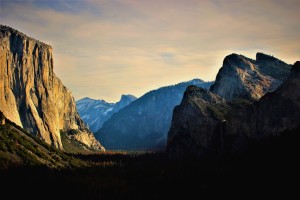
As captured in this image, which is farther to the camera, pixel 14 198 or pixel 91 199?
pixel 91 199

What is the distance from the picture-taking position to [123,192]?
195250 mm

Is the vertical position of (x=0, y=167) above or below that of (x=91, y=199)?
above

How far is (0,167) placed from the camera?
187625 mm

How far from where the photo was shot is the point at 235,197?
173375 mm

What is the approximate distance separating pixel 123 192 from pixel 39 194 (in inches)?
1422

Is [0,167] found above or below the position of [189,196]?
above

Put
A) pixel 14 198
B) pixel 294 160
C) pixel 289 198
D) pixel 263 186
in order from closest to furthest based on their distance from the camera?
pixel 289 198
pixel 14 198
pixel 263 186
pixel 294 160

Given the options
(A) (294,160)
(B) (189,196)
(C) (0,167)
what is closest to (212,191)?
(B) (189,196)

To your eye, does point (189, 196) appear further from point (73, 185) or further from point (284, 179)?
point (73, 185)

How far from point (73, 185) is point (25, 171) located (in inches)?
838

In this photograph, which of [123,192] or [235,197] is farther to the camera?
[123,192]

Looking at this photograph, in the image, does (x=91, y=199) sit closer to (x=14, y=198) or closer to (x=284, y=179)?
(x=14, y=198)

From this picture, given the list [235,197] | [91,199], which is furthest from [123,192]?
[235,197]

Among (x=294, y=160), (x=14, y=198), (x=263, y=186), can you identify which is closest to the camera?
(x=14, y=198)
